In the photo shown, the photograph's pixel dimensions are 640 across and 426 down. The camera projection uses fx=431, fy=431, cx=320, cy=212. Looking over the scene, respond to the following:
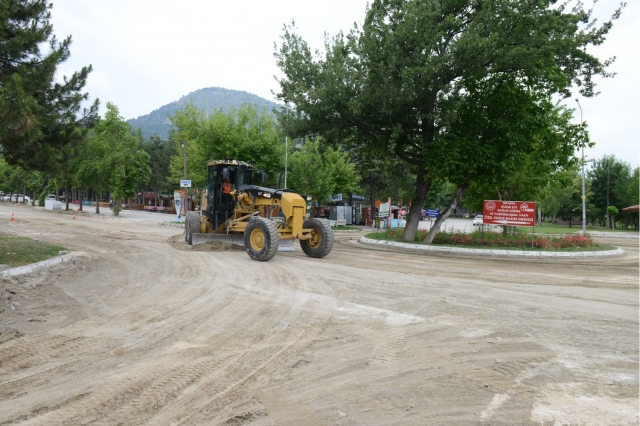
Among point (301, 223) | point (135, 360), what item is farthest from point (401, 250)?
point (135, 360)

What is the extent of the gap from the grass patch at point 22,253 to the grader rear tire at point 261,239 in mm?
5281

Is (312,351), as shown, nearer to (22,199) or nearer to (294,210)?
(294,210)

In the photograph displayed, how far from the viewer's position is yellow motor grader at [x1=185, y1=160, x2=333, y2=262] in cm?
1288

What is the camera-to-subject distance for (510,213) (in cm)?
1800

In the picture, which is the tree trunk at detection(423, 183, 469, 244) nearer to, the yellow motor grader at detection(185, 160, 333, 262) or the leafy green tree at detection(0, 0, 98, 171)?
the yellow motor grader at detection(185, 160, 333, 262)

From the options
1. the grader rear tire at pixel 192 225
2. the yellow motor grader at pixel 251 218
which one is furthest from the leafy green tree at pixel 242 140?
the yellow motor grader at pixel 251 218

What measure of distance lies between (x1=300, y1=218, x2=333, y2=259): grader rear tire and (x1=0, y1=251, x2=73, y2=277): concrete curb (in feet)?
22.9

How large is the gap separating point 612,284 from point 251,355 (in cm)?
938

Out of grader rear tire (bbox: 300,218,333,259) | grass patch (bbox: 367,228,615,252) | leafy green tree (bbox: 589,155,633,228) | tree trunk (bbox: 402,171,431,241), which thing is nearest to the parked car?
tree trunk (bbox: 402,171,431,241)

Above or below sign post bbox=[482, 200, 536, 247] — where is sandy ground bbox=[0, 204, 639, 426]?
below

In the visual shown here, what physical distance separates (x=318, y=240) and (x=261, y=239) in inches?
91.3

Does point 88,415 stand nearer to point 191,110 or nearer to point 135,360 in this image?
point 135,360

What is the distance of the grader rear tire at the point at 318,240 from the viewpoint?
45.7ft

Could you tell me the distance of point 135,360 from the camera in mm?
4660
